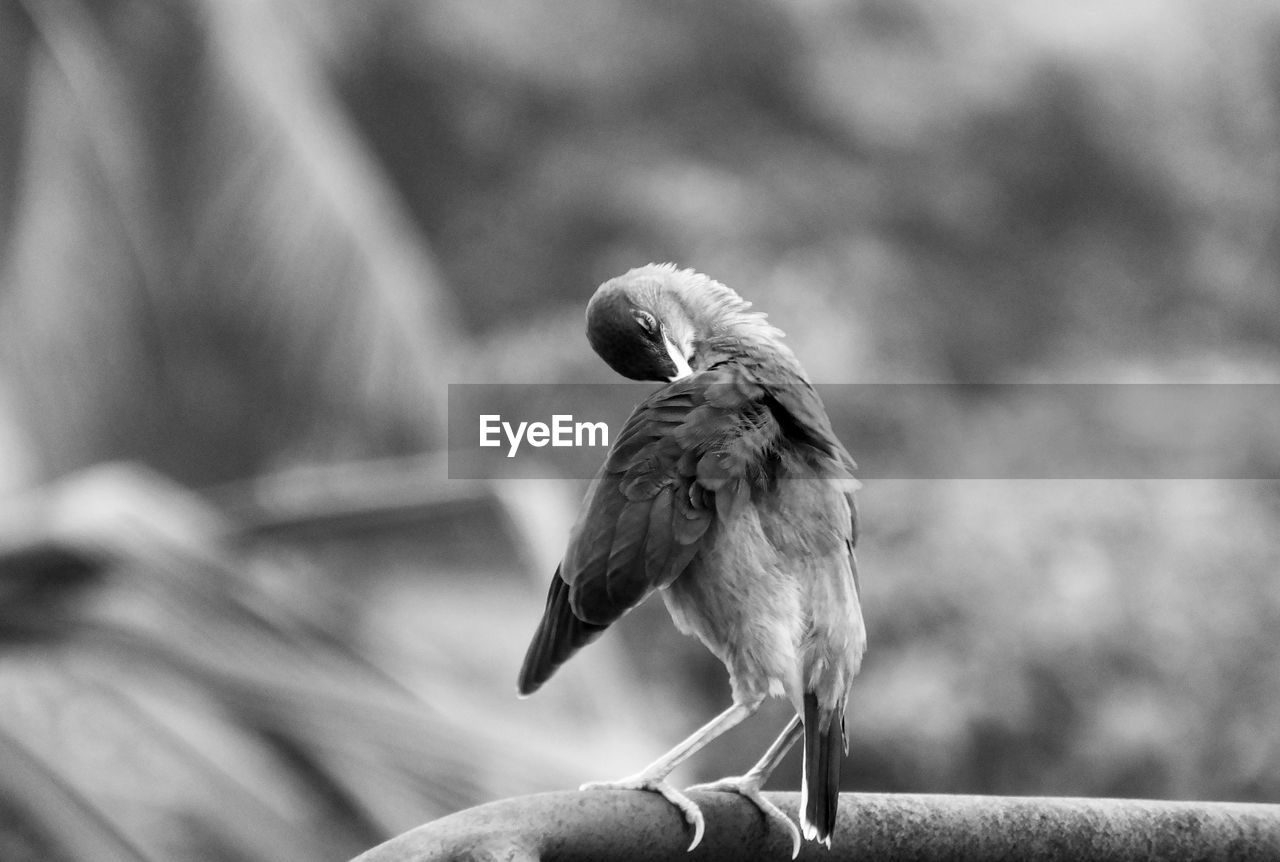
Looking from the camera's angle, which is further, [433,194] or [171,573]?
[433,194]

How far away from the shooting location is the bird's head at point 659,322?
39.4 inches

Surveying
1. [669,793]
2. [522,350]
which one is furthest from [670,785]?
[522,350]

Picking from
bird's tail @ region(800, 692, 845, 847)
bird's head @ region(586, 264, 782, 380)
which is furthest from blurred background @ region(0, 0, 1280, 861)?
bird's tail @ region(800, 692, 845, 847)

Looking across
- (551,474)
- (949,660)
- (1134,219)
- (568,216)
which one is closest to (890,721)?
(949,660)

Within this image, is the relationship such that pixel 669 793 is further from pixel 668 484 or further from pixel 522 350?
pixel 522 350

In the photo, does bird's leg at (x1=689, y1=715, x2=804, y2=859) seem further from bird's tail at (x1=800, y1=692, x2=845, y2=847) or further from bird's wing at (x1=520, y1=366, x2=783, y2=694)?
bird's wing at (x1=520, y1=366, x2=783, y2=694)

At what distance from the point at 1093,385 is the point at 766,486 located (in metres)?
3.81

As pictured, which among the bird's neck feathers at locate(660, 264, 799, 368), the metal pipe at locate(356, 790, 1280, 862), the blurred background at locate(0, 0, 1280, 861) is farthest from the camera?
the blurred background at locate(0, 0, 1280, 861)

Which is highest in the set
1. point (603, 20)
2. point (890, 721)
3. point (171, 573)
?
point (603, 20)

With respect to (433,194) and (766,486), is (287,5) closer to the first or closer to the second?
(433,194)

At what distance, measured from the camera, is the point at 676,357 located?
0.99m

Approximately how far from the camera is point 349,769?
2.63 m

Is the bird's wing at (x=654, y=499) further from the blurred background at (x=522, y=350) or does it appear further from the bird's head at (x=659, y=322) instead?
the blurred background at (x=522, y=350)

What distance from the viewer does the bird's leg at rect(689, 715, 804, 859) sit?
803 mm
